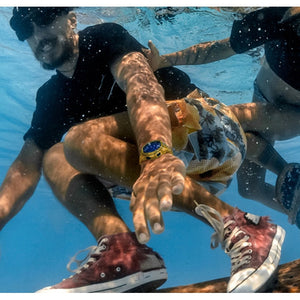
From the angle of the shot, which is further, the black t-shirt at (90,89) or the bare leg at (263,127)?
the bare leg at (263,127)

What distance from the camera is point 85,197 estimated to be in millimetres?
3014

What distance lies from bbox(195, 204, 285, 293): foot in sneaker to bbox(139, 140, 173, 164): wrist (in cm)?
66

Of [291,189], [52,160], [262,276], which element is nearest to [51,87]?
[52,160]

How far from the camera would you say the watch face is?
1.87m

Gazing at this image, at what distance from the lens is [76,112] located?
423cm

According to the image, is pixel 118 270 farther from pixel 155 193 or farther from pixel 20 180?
pixel 20 180

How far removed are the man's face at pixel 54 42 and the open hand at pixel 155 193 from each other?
2835 mm

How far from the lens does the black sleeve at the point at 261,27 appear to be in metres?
4.13

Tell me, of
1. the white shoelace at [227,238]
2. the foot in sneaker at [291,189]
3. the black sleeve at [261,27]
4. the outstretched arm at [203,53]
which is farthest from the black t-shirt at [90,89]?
the white shoelace at [227,238]

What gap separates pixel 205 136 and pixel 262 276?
4.58ft

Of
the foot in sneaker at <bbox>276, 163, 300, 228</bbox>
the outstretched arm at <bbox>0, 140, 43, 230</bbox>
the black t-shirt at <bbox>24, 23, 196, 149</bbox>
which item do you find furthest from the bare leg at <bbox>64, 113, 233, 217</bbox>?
the foot in sneaker at <bbox>276, 163, 300, 228</bbox>

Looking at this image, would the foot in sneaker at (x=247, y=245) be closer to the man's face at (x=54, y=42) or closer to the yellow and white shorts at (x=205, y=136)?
the yellow and white shorts at (x=205, y=136)
